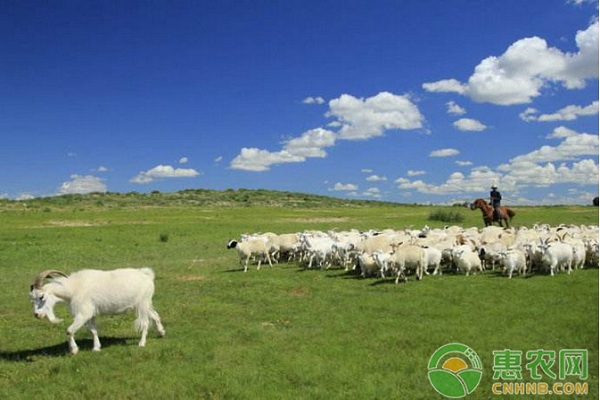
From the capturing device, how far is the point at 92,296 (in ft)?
38.8

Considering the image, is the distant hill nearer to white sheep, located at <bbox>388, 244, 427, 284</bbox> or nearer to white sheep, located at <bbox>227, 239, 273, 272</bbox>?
white sheep, located at <bbox>227, 239, 273, 272</bbox>

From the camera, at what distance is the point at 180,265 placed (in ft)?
89.6

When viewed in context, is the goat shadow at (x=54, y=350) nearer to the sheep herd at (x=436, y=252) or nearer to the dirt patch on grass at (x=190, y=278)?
the dirt patch on grass at (x=190, y=278)

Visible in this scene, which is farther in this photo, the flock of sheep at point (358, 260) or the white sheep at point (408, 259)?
the white sheep at point (408, 259)

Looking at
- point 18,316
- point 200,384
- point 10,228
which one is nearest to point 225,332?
point 200,384

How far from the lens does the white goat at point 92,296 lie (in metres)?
11.6

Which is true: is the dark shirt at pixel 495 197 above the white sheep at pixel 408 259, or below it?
above

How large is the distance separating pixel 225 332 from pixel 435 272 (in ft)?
32.5


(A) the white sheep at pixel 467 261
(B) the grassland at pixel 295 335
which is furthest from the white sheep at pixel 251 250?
(A) the white sheep at pixel 467 261

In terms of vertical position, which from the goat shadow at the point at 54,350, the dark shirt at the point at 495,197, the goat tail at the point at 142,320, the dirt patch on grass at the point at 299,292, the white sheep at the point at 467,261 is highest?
the dark shirt at the point at 495,197

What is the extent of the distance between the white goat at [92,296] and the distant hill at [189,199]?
76.6 meters

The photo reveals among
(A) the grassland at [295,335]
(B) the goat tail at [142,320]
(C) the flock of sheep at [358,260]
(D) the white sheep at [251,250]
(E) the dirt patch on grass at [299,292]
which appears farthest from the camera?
(D) the white sheep at [251,250]

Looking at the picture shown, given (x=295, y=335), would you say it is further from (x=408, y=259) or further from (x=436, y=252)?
(x=436, y=252)

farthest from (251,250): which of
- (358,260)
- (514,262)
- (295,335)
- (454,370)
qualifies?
(454,370)
